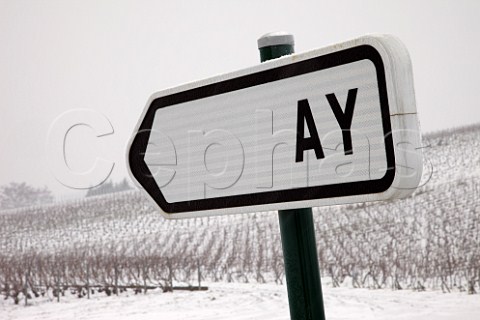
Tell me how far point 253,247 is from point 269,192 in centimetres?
907

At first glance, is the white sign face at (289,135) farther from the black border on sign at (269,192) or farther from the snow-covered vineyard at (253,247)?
the snow-covered vineyard at (253,247)

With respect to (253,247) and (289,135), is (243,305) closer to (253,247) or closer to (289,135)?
(253,247)

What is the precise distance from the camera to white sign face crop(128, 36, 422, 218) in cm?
78

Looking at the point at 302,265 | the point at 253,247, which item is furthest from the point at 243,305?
the point at 302,265

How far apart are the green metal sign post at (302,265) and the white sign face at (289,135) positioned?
0.04m

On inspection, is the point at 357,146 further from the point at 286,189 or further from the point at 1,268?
the point at 1,268

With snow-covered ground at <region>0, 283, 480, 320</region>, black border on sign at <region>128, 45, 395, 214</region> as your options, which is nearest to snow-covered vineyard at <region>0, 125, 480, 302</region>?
snow-covered ground at <region>0, 283, 480, 320</region>

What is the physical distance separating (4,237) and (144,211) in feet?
11.7

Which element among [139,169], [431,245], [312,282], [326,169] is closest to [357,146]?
[326,169]

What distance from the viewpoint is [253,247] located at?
9.88 metres

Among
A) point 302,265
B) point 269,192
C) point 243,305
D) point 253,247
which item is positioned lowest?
point 243,305

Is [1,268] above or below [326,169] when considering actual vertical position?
below

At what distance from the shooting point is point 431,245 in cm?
849

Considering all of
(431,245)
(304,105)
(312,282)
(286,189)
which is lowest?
(431,245)
